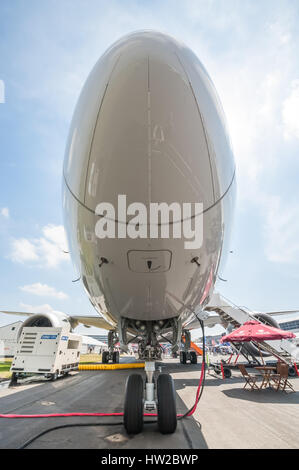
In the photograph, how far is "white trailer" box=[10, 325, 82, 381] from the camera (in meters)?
9.04

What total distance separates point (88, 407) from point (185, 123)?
5.65 m

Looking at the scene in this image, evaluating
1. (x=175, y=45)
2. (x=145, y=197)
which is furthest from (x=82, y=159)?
(x=175, y=45)

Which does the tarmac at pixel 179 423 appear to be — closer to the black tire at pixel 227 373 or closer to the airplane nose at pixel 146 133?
the airplane nose at pixel 146 133

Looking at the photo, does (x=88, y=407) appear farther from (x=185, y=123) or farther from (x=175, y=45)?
(x=175, y=45)

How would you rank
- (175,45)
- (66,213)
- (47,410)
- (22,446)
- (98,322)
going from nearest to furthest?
1. (175,45)
2. (66,213)
3. (22,446)
4. (47,410)
5. (98,322)

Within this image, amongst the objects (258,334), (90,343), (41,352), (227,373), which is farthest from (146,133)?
(90,343)

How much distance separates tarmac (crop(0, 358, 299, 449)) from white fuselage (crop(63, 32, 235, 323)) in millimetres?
2337

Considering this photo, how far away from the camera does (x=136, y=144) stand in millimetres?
1869

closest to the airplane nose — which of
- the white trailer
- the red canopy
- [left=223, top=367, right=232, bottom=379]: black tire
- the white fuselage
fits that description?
the white fuselage

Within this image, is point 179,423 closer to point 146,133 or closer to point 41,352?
point 146,133

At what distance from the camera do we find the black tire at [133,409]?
3.53 metres

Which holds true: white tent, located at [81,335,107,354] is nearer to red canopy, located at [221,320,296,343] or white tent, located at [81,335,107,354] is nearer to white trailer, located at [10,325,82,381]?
white trailer, located at [10,325,82,381]

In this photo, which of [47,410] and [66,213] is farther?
[47,410]

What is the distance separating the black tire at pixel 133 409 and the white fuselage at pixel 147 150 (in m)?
2.12
